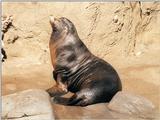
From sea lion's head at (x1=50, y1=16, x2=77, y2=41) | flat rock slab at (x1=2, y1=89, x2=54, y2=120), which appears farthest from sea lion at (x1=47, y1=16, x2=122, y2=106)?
flat rock slab at (x1=2, y1=89, x2=54, y2=120)

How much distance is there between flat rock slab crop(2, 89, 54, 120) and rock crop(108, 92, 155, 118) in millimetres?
1005

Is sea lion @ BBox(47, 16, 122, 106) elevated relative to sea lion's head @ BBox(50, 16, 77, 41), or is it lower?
lower

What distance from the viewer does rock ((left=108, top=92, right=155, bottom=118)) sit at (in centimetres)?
630

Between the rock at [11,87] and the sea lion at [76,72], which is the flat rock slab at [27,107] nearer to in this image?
the sea lion at [76,72]

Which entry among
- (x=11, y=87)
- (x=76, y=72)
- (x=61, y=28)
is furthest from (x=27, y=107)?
(x=61, y=28)

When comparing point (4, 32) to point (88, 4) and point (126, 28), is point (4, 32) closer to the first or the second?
point (88, 4)

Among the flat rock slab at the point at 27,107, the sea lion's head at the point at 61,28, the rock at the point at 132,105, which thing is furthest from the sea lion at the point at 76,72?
the flat rock slab at the point at 27,107

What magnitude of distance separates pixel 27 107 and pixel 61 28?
2.46 metres

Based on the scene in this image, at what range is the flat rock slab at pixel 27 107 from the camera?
570 centimetres

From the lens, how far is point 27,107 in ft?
19.2

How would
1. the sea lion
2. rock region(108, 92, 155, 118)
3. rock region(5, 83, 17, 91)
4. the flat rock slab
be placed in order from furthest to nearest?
rock region(5, 83, 17, 91) → the sea lion → rock region(108, 92, 155, 118) → the flat rock slab

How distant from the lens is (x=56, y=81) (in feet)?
25.0

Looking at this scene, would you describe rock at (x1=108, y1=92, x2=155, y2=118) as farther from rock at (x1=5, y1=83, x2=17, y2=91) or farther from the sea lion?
rock at (x1=5, y1=83, x2=17, y2=91)

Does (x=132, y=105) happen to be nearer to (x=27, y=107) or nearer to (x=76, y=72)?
(x=76, y=72)
